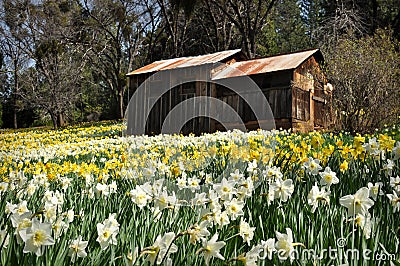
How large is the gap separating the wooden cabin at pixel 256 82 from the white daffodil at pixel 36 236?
12.2m

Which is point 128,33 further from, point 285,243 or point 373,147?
point 285,243

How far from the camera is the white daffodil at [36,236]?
1308mm

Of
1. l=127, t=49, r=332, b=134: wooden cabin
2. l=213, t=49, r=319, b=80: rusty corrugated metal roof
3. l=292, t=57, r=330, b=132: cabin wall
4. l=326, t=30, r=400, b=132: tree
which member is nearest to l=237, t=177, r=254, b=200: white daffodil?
l=326, t=30, r=400, b=132: tree

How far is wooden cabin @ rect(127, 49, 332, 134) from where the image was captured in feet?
46.2

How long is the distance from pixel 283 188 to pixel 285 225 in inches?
7.7

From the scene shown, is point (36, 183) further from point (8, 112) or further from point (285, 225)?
point (8, 112)

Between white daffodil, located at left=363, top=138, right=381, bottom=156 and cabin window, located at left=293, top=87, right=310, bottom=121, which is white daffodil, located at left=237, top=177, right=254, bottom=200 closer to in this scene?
white daffodil, located at left=363, top=138, right=381, bottom=156

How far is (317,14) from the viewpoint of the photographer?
3519cm

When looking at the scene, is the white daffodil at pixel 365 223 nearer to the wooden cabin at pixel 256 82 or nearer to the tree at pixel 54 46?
the wooden cabin at pixel 256 82

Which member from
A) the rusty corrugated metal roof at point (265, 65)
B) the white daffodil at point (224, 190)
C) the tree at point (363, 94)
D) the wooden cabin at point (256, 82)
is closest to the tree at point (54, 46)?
the wooden cabin at point (256, 82)

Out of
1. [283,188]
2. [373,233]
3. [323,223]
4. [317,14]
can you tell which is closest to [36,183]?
[283,188]

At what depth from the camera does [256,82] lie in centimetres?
1480

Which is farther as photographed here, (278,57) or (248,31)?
(248,31)

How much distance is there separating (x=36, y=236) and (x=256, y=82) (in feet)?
45.5
